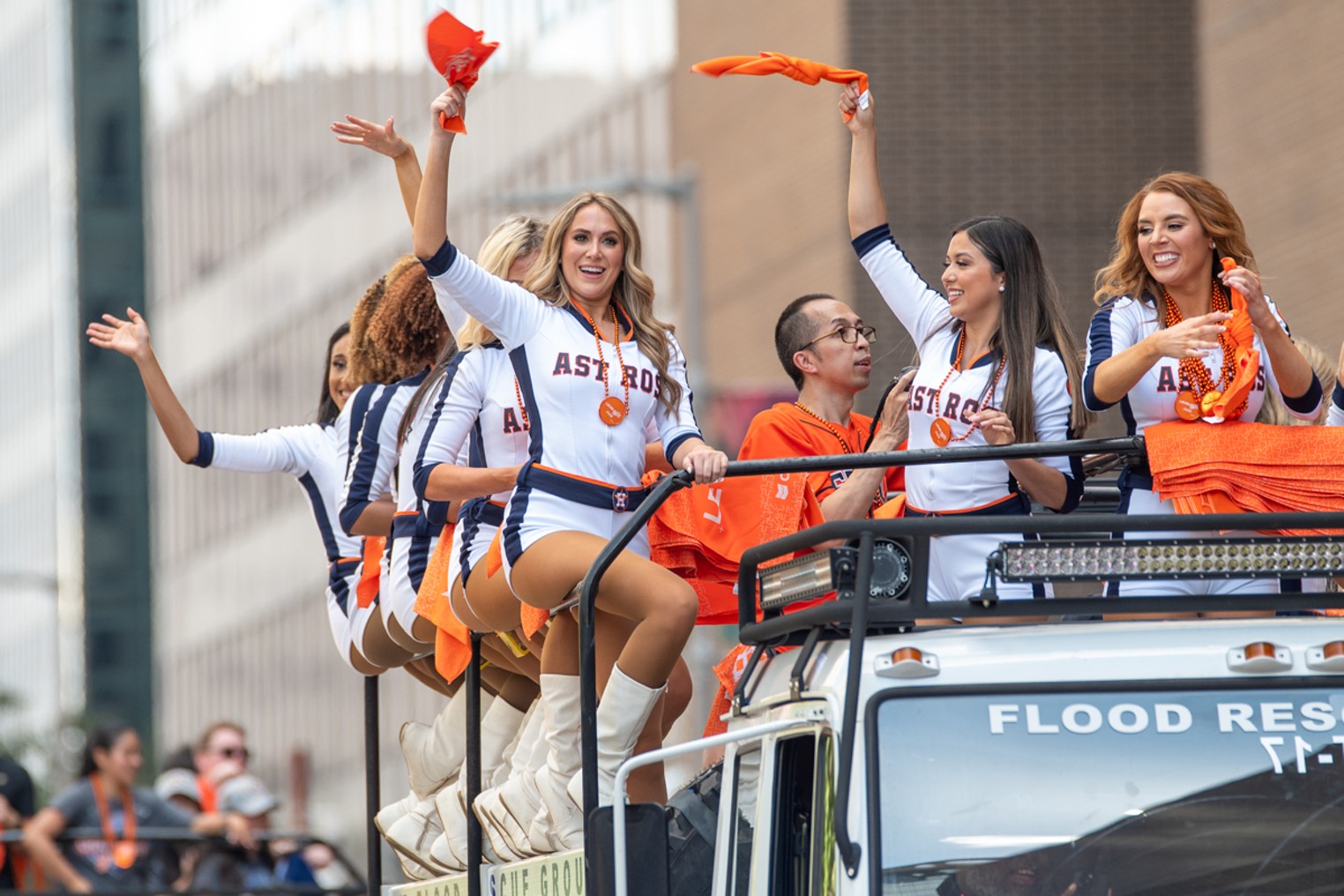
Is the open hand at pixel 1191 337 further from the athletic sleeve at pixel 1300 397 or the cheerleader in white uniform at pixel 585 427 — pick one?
the cheerleader in white uniform at pixel 585 427

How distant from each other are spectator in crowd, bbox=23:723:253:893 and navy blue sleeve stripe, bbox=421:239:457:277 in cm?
708

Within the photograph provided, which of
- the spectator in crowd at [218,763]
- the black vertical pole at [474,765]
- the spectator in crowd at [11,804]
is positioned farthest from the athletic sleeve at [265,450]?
the spectator in crowd at [218,763]

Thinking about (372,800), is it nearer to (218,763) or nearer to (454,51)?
(454,51)

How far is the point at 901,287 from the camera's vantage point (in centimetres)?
702

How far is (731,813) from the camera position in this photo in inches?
206

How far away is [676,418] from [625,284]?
42 cm

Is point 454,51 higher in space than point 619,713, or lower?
higher

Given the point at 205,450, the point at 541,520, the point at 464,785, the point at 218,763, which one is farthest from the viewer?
the point at 218,763

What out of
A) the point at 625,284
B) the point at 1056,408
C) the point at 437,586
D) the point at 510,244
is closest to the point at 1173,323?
the point at 1056,408

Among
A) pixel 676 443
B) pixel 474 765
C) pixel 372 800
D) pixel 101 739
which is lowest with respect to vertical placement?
pixel 101 739

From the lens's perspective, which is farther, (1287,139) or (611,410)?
(1287,139)

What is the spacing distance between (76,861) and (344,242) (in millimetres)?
30464

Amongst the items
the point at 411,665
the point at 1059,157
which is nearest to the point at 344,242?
the point at 1059,157

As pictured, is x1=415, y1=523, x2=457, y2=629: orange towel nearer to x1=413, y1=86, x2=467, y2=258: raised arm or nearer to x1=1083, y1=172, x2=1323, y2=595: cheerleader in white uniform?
x1=413, y1=86, x2=467, y2=258: raised arm
